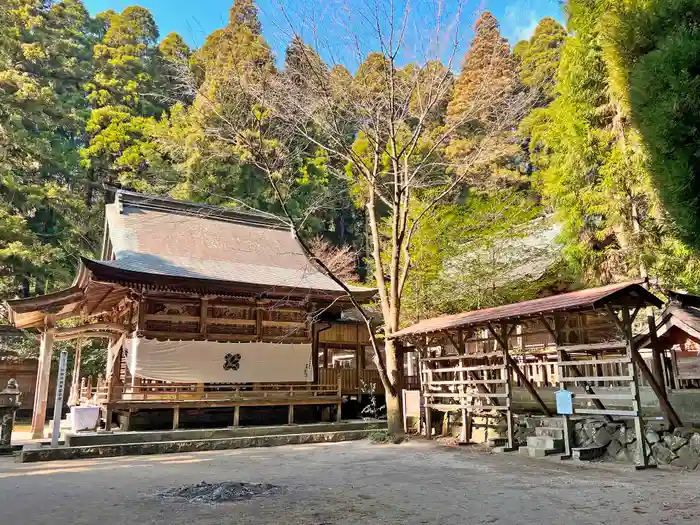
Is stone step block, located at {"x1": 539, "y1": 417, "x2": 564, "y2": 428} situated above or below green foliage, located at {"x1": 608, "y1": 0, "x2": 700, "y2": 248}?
below

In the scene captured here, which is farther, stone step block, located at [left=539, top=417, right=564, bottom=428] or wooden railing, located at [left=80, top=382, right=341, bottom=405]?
wooden railing, located at [left=80, top=382, right=341, bottom=405]

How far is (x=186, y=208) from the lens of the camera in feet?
57.2

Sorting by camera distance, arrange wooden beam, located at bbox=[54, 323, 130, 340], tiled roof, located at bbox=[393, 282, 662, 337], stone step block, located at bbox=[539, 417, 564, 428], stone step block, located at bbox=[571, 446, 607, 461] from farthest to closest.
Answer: wooden beam, located at bbox=[54, 323, 130, 340] → stone step block, located at bbox=[539, 417, 564, 428] → stone step block, located at bbox=[571, 446, 607, 461] → tiled roof, located at bbox=[393, 282, 662, 337]

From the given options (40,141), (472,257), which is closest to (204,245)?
(472,257)

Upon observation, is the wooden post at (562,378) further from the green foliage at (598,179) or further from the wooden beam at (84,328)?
the wooden beam at (84,328)

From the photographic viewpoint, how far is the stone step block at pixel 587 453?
821cm

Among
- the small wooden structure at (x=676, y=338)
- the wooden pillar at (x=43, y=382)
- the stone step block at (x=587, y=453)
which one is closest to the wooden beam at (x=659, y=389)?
the small wooden structure at (x=676, y=338)

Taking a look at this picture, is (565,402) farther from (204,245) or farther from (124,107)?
(124,107)

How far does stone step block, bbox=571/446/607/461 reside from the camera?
821 cm

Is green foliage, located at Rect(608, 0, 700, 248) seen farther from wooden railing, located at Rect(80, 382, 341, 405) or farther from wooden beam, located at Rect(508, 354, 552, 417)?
wooden railing, located at Rect(80, 382, 341, 405)

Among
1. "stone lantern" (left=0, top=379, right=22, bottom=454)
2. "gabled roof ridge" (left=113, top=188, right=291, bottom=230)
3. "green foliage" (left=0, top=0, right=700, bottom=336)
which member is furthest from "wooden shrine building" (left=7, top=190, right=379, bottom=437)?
"green foliage" (left=0, top=0, right=700, bottom=336)

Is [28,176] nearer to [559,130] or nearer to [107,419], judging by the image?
[107,419]

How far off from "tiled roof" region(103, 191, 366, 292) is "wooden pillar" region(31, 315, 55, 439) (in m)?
2.35

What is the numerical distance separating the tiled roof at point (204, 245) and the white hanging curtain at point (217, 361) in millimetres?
1881
